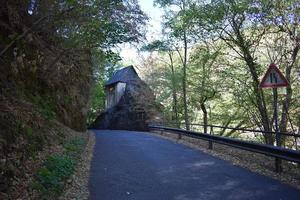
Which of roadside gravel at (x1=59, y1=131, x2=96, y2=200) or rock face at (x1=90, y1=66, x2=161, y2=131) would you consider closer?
roadside gravel at (x1=59, y1=131, x2=96, y2=200)

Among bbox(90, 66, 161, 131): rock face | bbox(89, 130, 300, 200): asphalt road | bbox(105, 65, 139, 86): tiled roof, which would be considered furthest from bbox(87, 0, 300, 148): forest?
bbox(105, 65, 139, 86): tiled roof

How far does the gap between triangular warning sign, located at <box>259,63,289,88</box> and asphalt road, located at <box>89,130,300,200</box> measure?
2299mm

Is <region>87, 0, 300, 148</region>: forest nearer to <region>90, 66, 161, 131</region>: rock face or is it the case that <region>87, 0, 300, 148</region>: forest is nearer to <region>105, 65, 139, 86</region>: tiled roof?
<region>90, 66, 161, 131</region>: rock face

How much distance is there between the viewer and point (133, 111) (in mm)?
38875

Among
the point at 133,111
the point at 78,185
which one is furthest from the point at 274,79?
the point at 133,111

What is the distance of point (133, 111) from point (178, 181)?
104 feet

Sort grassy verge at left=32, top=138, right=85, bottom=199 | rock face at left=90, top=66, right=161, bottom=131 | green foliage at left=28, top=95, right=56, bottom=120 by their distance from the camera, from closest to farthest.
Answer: grassy verge at left=32, top=138, right=85, bottom=199 → green foliage at left=28, top=95, right=56, bottom=120 → rock face at left=90, top=66, right=161, bottom=131

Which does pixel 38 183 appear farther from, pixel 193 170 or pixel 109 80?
pixel 109 80

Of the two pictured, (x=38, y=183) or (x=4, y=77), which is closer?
(x=38, y=183)

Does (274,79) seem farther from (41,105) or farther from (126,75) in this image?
(126,75)

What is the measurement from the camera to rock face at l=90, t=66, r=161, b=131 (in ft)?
118

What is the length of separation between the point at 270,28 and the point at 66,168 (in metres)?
10.6

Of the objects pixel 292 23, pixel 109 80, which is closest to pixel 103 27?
pixel 292 23

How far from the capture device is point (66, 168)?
7.69 metres
